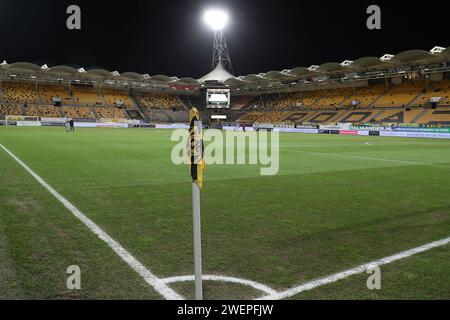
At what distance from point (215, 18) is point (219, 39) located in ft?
49.1

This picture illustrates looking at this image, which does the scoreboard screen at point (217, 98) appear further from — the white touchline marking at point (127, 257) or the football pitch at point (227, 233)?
the white touchline marking at point (127, 257)

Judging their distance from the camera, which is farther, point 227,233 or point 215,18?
point 215,18

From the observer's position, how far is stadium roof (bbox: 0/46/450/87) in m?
56.3

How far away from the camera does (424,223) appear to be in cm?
656

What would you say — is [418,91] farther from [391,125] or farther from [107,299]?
[107,299]

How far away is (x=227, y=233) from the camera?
18.9ft

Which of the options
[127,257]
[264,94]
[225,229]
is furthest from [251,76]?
[127,257]

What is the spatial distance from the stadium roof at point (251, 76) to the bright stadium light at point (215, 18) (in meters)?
14.4

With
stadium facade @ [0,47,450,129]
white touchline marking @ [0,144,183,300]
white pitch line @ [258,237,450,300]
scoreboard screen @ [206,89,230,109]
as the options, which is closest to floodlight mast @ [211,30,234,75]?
stadium facade @ [0,47,450,129]

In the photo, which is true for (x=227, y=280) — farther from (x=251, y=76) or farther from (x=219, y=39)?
(x=219, y=39)

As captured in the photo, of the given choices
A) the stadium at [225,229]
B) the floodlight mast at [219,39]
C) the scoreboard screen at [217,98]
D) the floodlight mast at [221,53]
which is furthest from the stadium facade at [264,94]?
the stadium at [225,229]

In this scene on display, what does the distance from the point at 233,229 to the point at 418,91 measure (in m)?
65.5

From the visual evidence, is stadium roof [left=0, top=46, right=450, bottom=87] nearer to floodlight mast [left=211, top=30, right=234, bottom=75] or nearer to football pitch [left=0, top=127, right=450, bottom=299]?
floodlight mast [left=211, top=30, right=234, bottom=75]

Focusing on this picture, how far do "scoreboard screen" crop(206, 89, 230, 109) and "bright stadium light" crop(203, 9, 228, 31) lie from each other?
13.7 m
